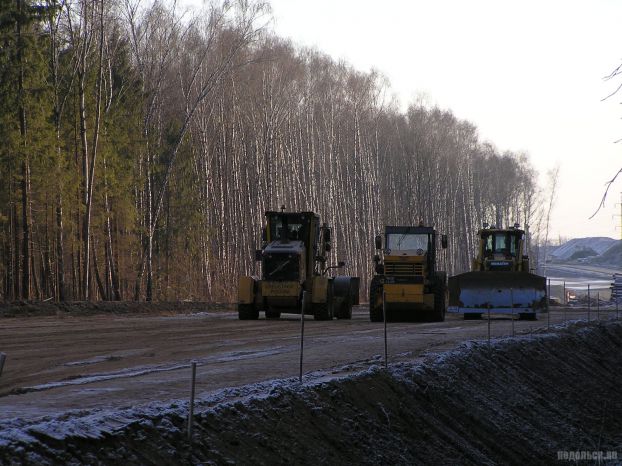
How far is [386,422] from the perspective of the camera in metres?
11.9

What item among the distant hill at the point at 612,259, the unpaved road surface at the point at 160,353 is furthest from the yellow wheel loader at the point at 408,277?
the distant hill at the point at 612,259

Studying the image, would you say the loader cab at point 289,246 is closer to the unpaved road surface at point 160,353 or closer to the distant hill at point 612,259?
the unpaved road surface at point 160,353

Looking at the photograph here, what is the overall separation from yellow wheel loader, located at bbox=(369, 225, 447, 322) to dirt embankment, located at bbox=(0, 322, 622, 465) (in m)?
10.3

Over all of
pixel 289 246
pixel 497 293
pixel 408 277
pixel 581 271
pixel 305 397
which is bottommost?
pixel 305 397

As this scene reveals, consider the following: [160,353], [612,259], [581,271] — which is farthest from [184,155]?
[612,259]

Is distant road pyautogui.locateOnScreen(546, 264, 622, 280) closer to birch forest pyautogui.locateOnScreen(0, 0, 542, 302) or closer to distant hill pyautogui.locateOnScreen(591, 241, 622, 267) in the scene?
distant hill pyautogui.locateOnScreen(591, 241, 622, 267)

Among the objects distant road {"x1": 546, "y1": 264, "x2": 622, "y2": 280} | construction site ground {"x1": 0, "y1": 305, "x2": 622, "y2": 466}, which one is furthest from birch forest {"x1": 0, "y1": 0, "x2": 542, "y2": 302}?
distant road {"x1": 546, "y1": 264, "x2": 622, "y2": 280}

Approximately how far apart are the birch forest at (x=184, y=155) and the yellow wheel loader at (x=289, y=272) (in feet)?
30.7

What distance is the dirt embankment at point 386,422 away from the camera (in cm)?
829

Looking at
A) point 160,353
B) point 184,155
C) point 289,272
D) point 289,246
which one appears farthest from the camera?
point 184,155

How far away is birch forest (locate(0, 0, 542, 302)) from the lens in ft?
135

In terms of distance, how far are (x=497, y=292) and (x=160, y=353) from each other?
665 inches

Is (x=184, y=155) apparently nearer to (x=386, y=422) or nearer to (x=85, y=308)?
(x=85, y=308)

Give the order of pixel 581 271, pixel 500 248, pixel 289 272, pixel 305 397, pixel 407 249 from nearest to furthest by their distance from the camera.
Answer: pixel 305 397 < pixel 289 272 < pixel 407 249 < pixel 500 248 < pixel 581 271
